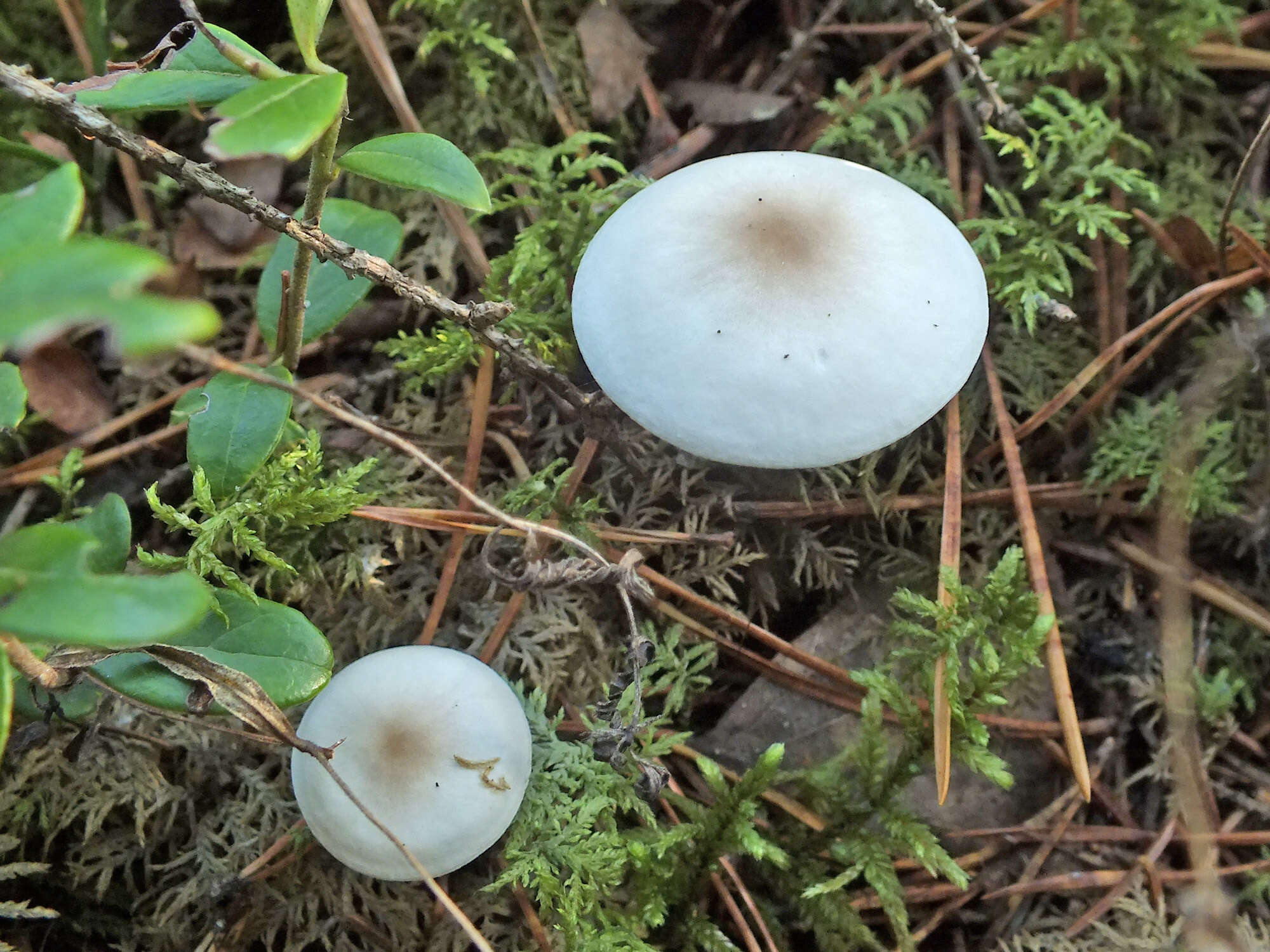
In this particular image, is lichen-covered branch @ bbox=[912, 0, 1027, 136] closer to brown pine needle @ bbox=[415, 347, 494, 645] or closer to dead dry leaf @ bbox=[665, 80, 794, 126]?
dead dry leaf @ bbox=[665, 80, 794, 126]

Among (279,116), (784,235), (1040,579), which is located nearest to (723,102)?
(784,235)

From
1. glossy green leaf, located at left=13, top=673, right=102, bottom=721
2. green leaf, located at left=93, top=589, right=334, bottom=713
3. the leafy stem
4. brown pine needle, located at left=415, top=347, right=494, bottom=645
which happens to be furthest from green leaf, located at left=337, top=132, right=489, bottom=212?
glossy green leaf, located at left=13, top=673, right=102, bottom=721

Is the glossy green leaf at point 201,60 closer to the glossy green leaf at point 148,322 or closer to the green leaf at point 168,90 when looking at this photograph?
the green leaf at point 168,90

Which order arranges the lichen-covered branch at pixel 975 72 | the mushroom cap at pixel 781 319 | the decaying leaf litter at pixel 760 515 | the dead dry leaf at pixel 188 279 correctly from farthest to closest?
the dead dry leaf at pixel 188 279
the lichen-covered branch at pixel 975 72
the decaying leaf litter at pixel 760 515
the mushroom cap at pixel 781 319

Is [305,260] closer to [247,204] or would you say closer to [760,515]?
[247,204]

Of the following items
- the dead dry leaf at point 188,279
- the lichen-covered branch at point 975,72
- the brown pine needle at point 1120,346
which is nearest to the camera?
the lichen-covered branch at point 975,72

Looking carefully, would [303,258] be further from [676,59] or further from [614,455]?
[676,59]

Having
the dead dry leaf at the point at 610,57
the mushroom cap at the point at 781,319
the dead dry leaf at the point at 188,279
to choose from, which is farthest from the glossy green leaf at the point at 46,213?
the dead dry leaf at the point at 610,57
